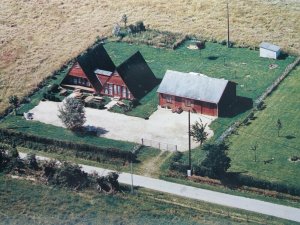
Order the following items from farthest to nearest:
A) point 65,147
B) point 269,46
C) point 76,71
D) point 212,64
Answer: point 269,46, point 212,64, point 76,71, point 65,147

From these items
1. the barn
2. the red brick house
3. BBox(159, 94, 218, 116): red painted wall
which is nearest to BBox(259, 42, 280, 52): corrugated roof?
the barn

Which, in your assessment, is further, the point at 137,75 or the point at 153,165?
the point at 137,75

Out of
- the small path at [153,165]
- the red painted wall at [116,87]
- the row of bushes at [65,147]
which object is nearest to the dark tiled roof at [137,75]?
the red painted wall at [116,87]

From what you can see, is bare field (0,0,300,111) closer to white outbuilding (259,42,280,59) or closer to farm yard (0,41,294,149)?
white outbuilding (259,42,280,59)

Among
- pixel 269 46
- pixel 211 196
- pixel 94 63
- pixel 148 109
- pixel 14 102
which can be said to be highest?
pixel 94 63

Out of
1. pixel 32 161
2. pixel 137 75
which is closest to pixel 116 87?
pixel 137 75

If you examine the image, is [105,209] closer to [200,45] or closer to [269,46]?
[200,45]

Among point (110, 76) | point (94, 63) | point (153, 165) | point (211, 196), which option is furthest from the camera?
point (94, 63)

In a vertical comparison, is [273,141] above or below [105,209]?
above
